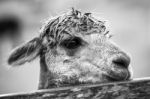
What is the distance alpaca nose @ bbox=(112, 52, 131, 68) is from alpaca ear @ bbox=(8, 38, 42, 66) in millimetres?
999

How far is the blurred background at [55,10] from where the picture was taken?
55.5 feet

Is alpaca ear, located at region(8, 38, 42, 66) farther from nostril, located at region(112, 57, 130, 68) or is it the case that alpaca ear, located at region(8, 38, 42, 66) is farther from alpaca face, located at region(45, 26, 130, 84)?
nostril, located at region(112, 57, 130, 68)

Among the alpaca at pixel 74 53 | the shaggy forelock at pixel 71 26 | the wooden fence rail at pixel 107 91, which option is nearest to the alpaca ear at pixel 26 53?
the alpaca at pixel 74 53

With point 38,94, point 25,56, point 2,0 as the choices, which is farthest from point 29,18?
point 38,94

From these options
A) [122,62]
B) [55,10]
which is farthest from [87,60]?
[55,10]

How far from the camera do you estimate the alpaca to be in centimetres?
471

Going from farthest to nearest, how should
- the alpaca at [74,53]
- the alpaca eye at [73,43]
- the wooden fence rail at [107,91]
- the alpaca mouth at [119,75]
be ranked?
the alpaca eye at [73,43], the alpaca at [74,53], the alpaca mouth at [119,75], the wooden fence rail at [107,91]

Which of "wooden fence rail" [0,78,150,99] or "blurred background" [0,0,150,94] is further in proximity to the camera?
"blurred background" [0,0,150,94]

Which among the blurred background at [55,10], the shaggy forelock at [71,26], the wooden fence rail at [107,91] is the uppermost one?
the blurred background at [55,10]

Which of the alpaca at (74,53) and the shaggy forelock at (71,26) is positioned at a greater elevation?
the shaggy forelock at (71,26)

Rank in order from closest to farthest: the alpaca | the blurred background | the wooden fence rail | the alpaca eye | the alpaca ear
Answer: the wooden fence rail < the alpaca < the alpaca eye < the alpaca ear < the blurred background

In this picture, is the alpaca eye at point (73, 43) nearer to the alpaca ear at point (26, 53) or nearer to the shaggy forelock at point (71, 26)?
the shaggy forelock at point (71, 26)

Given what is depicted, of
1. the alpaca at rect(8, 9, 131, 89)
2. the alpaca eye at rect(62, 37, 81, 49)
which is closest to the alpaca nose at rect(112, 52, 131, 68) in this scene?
the alpaca at rect(8, 9, 131, 89)

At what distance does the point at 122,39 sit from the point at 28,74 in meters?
3.04
